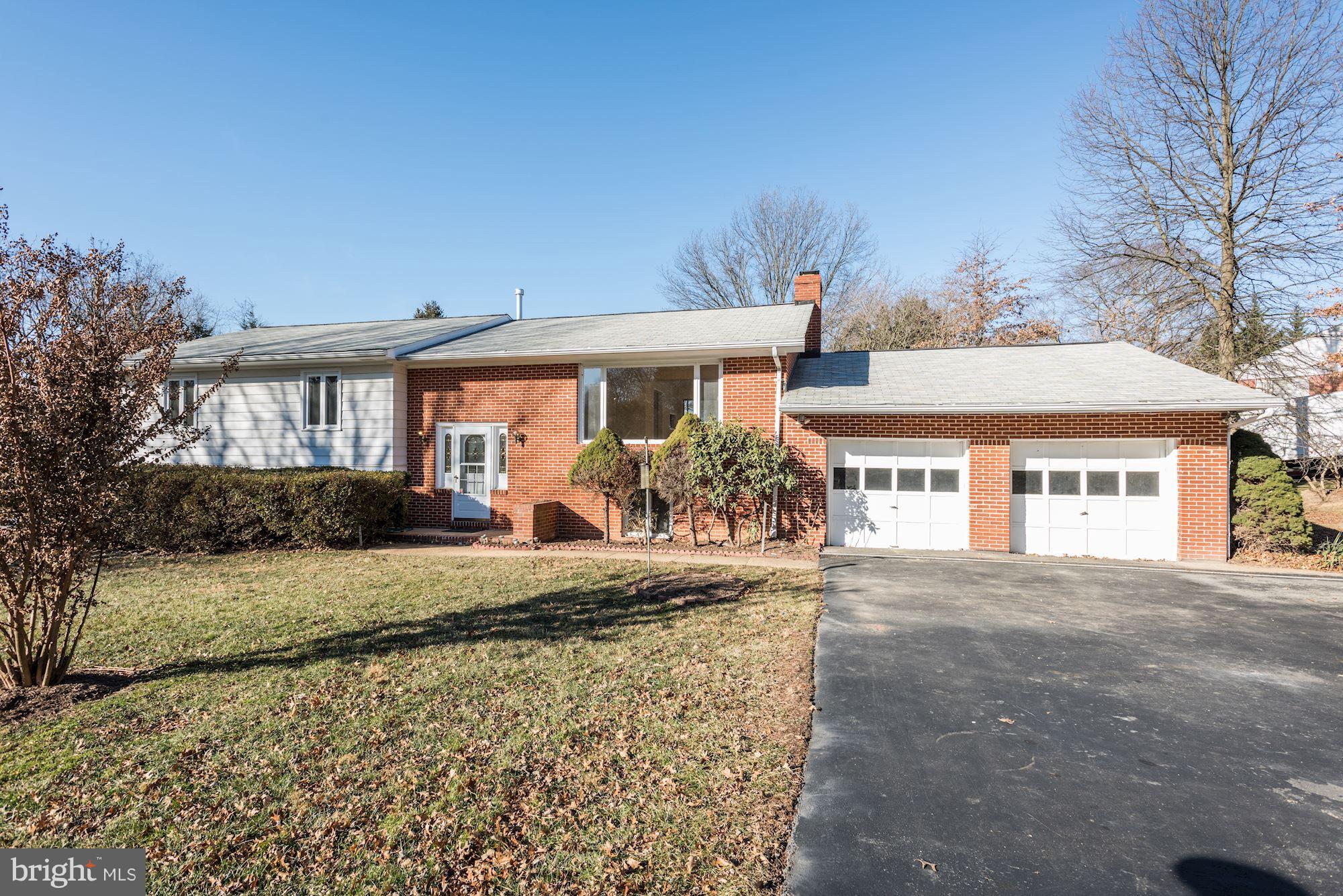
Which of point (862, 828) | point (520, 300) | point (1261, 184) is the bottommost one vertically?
point (862, 828)

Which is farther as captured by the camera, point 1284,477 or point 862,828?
point 1284,477

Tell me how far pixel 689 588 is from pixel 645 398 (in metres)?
5.31

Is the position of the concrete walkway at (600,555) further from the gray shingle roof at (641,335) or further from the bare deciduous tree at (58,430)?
the bare deciduous tree at (58,430)

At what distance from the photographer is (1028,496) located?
11.3 m

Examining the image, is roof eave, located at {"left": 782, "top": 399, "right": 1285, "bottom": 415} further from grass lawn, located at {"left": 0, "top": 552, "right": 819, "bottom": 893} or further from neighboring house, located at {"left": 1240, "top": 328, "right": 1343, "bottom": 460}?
neighboring house, located at {"left": 1240, "top": 328, "right": 1343, "bottom": 460}

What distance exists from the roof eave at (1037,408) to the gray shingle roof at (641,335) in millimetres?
1262

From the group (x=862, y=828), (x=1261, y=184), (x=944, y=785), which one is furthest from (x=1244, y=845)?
(x=1261, y=184)

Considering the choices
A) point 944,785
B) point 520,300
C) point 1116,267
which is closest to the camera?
point 944,785

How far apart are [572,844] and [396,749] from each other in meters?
1.52

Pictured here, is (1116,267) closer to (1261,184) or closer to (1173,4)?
(1261,184)

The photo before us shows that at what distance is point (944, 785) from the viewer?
344cm

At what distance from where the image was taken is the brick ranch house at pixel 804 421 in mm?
10680

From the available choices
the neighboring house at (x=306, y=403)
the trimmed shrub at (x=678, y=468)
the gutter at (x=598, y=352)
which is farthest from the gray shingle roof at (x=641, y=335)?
the trimmed shrub at (x=678, y=468)

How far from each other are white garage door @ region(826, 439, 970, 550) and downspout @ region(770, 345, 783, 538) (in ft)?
3.35
